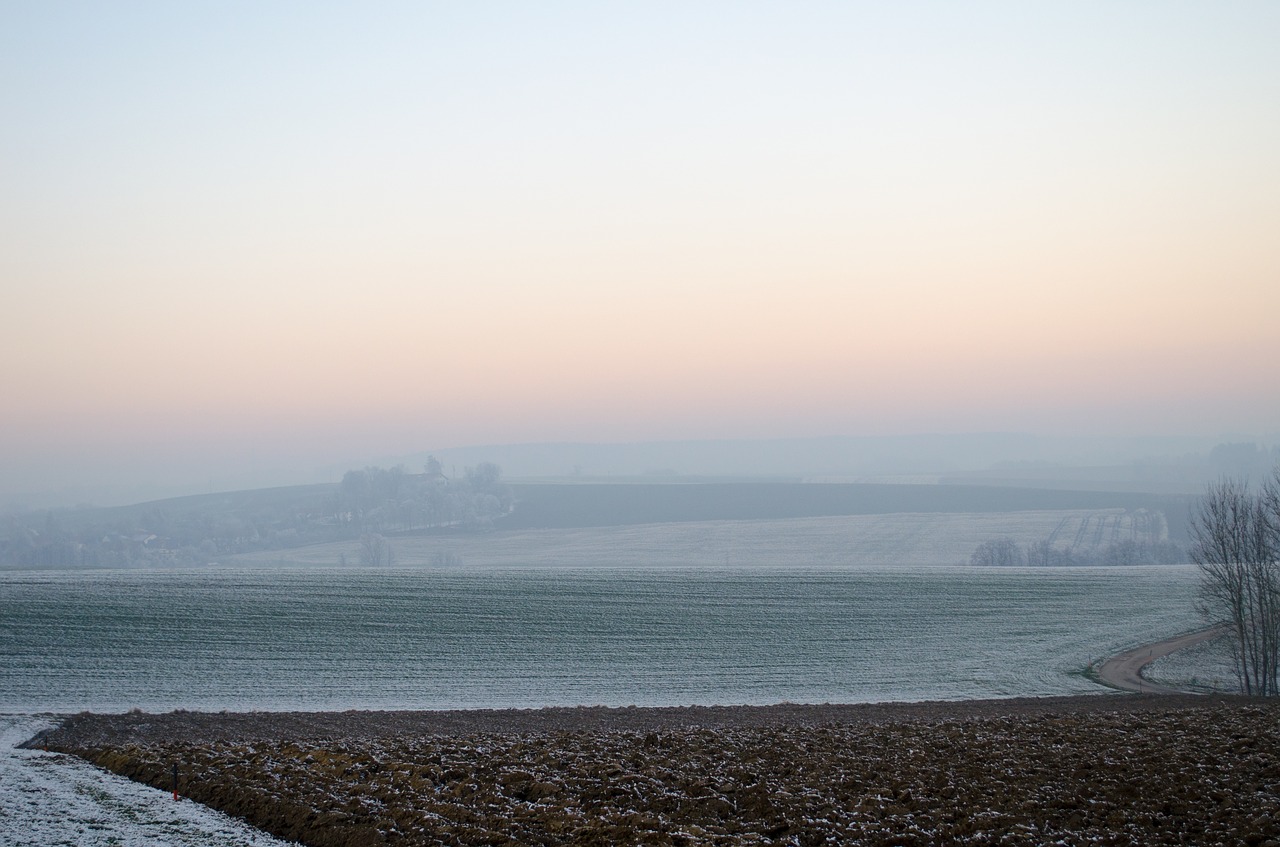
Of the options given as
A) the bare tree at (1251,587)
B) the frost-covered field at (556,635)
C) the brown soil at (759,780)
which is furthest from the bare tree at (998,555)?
the brown soil at (759,780)

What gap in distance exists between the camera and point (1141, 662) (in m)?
32.1

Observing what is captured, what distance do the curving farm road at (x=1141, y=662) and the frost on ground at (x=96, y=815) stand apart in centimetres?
2798

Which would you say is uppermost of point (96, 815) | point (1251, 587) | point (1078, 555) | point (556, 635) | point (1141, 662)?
point (96, 815)

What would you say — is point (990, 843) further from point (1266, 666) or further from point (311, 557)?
point (311, 557)

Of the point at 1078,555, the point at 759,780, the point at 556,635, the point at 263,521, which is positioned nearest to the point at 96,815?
the point at 759,780

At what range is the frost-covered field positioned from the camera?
27938mm

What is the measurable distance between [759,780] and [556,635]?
78.1 feet

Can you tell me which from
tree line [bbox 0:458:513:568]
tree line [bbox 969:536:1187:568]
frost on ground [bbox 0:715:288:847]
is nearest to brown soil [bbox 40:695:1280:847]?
frost on ground [bbox 0:715:288:847]

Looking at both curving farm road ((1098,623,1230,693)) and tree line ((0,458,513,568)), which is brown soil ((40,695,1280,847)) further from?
tree line ((0,458,513,568))

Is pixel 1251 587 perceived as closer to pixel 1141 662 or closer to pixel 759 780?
pixel 1141 662

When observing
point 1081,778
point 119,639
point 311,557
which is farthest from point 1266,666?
point 311,557

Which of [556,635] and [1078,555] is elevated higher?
[556,635]

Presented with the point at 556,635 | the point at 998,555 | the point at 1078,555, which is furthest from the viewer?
the point at 998,555

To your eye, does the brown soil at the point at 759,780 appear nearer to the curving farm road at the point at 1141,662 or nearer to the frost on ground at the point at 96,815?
the frost on ground at the point at 96,815
